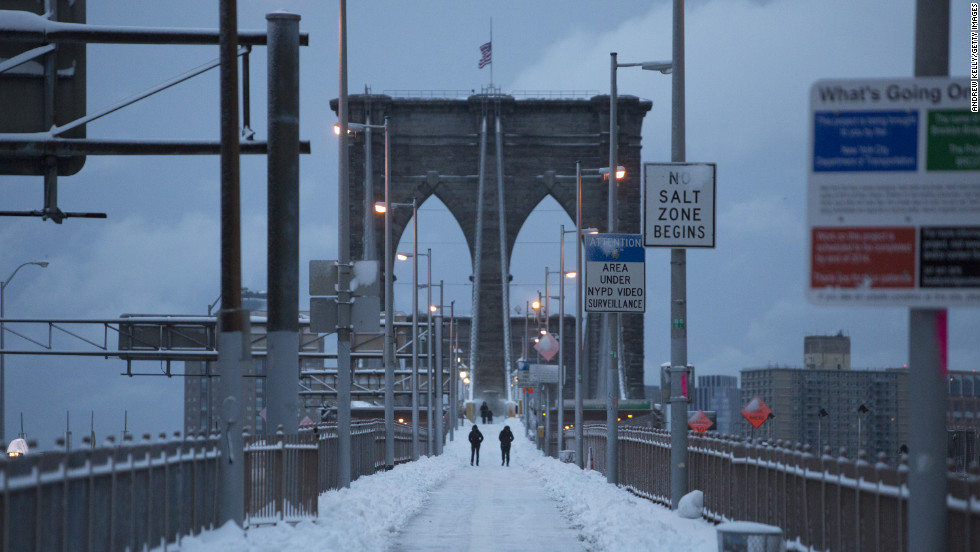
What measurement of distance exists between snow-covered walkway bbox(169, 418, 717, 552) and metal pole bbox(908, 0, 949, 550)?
5919 mm

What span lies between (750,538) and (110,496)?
5.85 metres

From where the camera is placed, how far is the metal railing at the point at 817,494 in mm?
9000

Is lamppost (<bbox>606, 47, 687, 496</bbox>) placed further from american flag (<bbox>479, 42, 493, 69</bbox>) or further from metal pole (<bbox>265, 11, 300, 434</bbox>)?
american flag (<bbox>479, 42, 493, 69</bbox>)

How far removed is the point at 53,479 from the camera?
9789 mm

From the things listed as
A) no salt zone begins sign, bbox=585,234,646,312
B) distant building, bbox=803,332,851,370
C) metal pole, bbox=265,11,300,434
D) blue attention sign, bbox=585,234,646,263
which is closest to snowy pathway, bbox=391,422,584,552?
metal pole, bbox=265,11,300,434

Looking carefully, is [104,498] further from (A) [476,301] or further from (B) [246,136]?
(A) [476,301]

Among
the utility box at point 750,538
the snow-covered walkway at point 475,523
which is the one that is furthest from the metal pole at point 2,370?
the utility box at point 750,538

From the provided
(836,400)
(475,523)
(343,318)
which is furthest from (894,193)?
(836,400)

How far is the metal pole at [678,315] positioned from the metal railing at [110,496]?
7.38 meters

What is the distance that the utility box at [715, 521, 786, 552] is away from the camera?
423 inches

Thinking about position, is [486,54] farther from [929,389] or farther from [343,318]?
[929,389]

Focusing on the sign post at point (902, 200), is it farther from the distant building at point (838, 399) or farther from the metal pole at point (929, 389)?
the distant building at point (838, 399)

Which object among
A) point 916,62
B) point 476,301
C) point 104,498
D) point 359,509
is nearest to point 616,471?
point 359,509

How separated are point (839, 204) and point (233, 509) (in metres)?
9.24
